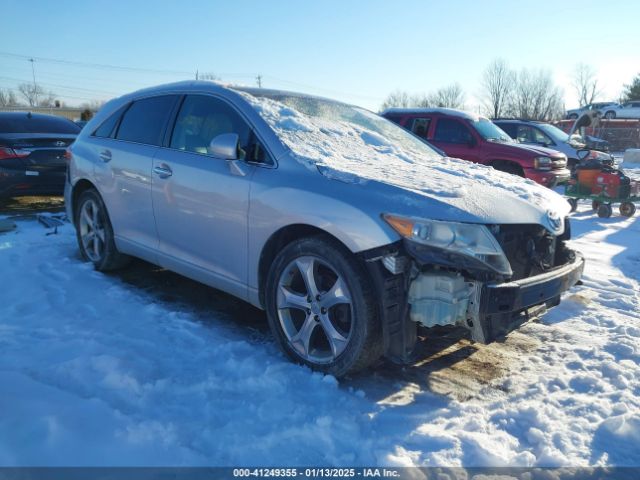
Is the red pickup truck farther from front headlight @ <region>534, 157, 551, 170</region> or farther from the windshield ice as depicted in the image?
the windshield ice

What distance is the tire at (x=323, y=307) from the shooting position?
8.81 ft

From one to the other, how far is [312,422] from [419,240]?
1057 millimetres

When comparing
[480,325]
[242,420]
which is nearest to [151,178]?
[242,420]

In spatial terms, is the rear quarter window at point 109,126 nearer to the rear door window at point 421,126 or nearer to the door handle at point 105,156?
the door handle at point 105,156

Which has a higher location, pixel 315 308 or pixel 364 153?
pixel 364 153

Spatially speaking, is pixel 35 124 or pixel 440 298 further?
pixel 35 124

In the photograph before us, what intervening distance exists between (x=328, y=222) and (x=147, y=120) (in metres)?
2.33

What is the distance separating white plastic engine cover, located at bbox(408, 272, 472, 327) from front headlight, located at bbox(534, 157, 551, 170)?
813cm

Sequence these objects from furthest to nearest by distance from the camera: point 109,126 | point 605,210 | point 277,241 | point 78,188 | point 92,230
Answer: point 605,210
point 78,188
point 92,230
point 109,126
point 277,241

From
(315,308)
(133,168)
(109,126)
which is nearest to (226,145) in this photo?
(315,308)

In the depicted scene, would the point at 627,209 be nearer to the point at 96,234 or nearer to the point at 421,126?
the point at 421,126

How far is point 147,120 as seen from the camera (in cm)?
427

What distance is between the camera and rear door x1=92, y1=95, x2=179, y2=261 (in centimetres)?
405

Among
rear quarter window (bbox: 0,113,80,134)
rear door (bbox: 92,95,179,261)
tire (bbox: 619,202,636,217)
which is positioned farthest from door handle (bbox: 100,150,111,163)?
tire (bbox: 619,202,636,217)
